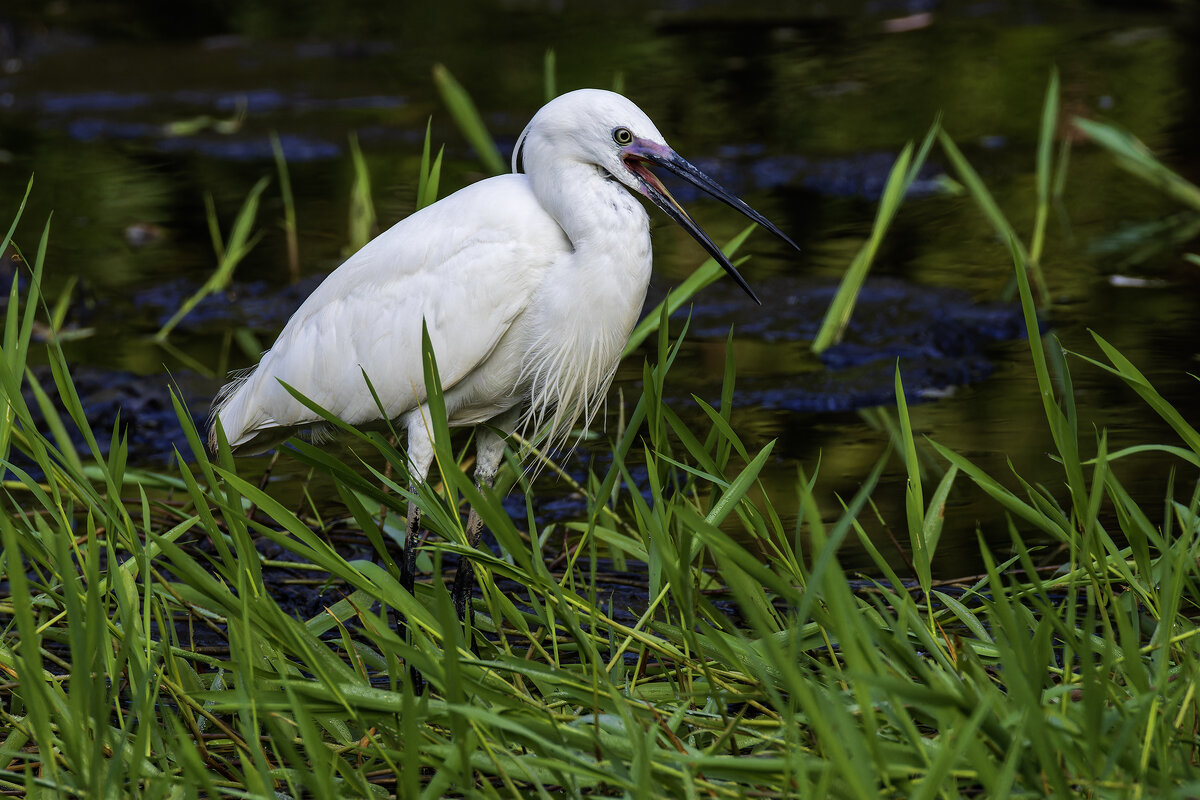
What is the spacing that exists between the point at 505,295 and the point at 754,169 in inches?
170

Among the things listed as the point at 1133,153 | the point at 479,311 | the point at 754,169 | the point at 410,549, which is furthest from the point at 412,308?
the point at 754,169

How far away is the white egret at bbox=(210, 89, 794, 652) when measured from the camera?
104 inches

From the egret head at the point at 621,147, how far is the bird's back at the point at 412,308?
0.18 meters

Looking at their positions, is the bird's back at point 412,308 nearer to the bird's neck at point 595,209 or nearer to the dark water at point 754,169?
the bird's neck at point 595,209

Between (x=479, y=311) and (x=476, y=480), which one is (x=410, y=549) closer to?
(x=476, y=480)

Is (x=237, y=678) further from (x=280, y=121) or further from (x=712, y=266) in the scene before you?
(x=280, y=121)

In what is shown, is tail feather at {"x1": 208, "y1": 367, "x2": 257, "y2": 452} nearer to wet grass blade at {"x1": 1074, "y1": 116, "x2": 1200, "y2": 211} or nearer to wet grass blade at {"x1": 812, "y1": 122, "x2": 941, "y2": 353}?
wet grass blade at {"x1": 812, "y1": 122, "x2": 941, "y2": 353}

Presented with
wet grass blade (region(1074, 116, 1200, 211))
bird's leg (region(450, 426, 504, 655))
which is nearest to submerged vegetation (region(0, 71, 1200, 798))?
bird's leg (region(450, 426, 504, 655))

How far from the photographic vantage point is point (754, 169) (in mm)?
6875

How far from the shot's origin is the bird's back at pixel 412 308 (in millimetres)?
2773

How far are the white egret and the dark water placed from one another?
0.47 m

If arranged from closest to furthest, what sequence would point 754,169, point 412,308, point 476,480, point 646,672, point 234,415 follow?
1. point 646,672
2. point 412,308
3. point 476,480
4. point 234,415
5. point 754,169

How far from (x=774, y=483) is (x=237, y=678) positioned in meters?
1.95

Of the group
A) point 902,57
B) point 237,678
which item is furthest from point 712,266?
point 902,57
